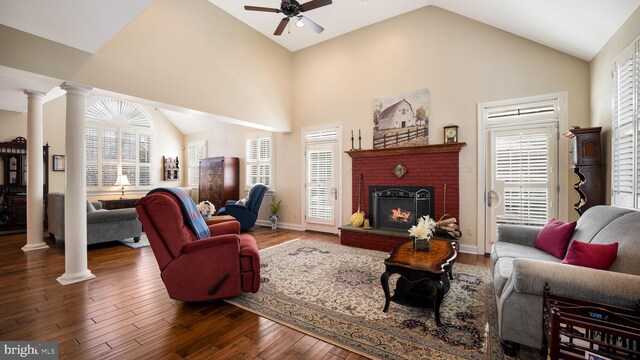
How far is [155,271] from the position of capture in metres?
3.64

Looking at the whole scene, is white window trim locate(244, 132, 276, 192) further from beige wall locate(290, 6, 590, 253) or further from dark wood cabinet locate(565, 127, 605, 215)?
dark wood cabinet locate(565, 127, 605, 215)

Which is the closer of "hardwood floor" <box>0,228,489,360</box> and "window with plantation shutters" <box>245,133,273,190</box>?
"hardwood floor" <box>0,228,489,360</box>

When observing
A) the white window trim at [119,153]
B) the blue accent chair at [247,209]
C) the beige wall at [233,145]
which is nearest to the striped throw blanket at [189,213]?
the blue accent chair at [247,209]

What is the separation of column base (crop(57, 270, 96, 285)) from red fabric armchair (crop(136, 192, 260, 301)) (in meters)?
1.59

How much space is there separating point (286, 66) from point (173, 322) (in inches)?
227

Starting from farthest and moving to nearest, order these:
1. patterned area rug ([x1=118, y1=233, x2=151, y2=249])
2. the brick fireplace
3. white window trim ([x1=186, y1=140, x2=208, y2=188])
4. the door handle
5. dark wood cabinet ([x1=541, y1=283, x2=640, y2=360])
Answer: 1. white window trim ([x1=186, y1=140, x2=208, y2=188])
2. patterned area rug ([x1=118, y1=233, x2=151, y2=249])
3. the brick fireplace
4. the door handle
5. dark wood cabinet ([x1=541, y1=283, x2=640, y2=360])

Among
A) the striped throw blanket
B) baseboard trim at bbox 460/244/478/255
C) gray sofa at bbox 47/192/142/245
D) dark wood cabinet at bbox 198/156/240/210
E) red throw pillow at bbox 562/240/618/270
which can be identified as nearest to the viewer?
red throw pillow at bbox 562/240/618/270

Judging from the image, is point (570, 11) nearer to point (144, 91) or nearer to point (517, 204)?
point (517, 204)

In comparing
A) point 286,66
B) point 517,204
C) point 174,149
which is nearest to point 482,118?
point 517,204

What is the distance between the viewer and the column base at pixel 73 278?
3.21 metres

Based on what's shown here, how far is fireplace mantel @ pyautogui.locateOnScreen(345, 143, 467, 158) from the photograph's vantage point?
4.48 m

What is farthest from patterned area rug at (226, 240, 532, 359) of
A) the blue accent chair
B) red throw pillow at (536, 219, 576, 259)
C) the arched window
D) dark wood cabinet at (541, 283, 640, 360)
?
the arched window

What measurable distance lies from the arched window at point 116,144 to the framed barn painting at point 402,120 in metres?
7.56

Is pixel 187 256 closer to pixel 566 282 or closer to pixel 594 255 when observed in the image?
pixel 566 282
